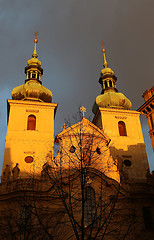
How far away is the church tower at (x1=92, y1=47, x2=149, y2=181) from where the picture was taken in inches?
1152

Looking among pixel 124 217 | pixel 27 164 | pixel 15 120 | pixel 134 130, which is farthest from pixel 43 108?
pixel 124 217

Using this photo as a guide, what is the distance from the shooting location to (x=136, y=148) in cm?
3083

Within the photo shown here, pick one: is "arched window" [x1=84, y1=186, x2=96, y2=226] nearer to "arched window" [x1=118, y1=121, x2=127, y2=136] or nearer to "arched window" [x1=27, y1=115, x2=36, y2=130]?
"arched window" [x1=27, y1=115, x2=36, y2=130]

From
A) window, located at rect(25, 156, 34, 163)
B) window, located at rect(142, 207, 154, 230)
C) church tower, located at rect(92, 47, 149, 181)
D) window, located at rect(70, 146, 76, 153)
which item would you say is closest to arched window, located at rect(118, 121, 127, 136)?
church tower, located at rect(92, 47, 149, 181)

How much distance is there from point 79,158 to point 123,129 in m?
14.5

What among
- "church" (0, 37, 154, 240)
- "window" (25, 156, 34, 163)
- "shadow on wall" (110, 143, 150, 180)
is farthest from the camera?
"shadow on wall" (110, 143, 150, 180)

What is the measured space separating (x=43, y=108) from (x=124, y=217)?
1687cm

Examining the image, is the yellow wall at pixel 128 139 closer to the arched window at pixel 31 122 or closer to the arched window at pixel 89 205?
the arched window at pixel 31 122

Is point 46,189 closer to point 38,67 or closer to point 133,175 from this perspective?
point 133,175

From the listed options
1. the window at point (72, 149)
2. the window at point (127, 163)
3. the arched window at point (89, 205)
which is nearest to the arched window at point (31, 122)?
the window at point (72, 149)

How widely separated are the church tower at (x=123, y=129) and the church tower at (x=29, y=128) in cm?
646

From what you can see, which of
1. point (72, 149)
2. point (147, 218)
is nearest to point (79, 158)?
point (72, 149)

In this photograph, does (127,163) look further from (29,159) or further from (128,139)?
(29,159)

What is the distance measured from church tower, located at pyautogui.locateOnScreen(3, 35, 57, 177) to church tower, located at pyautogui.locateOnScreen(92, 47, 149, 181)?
646 cm
